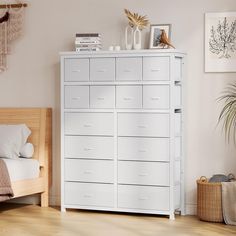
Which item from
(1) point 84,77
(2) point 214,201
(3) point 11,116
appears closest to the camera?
(2) point 214,201

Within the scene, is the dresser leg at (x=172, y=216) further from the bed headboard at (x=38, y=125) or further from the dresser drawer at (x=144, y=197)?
the bed headboard at (x=38, y=125)

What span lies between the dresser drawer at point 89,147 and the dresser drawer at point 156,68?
0.66 metres

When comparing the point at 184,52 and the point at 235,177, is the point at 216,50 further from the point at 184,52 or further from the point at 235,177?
the point at 235,177

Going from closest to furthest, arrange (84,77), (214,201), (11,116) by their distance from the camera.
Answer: (214,201), (84,77), (11,116)

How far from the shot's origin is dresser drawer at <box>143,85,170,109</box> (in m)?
5.28

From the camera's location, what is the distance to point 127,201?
5422 mm

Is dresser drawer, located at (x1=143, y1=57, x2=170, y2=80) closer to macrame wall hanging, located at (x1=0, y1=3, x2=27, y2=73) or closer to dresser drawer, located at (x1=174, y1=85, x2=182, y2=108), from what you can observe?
dresser drawer, located at (x1=174, y1=85, x2=182, y2=108)

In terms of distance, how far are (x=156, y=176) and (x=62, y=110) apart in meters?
1.06

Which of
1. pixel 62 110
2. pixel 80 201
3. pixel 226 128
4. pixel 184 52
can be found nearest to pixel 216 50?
pixel 184 52

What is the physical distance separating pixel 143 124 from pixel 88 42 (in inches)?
36.8

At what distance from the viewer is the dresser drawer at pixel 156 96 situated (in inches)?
208

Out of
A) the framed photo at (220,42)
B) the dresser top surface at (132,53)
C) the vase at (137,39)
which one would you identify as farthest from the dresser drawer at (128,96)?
the framed photo at (220,42)

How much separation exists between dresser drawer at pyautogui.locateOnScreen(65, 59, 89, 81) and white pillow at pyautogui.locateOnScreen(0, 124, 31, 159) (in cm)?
70

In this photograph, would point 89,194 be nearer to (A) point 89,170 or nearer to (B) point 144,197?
(A) point 89,170
